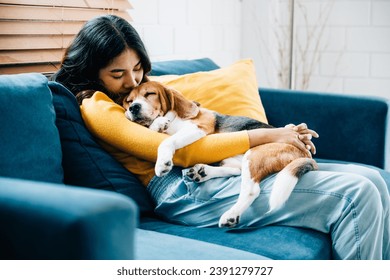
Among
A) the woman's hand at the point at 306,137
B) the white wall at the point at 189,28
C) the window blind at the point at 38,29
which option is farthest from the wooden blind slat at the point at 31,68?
the woman's hand at the point at 306,137

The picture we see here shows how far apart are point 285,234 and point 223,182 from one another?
0.86 feet

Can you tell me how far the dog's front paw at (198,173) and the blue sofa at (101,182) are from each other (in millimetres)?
158

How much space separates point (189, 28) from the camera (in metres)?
2.98

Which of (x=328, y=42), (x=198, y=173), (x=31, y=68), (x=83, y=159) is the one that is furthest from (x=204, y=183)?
(x=328, y=42)

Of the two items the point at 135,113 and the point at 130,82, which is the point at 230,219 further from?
the point at 130,82

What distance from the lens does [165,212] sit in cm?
161

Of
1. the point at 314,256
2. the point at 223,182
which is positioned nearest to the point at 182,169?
the point at 223,182

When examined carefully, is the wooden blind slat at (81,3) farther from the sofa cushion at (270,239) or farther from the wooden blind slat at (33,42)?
the sofa cushion at (270,239)

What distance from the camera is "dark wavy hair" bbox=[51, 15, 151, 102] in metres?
1.69

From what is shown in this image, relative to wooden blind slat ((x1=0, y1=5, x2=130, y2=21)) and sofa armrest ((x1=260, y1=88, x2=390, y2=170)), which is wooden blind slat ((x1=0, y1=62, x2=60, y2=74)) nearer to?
wooden blind slat ((x1=0, y1=5, x2=130, y2=21))

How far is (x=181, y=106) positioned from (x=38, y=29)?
0.64 metres

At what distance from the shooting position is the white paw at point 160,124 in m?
1.69

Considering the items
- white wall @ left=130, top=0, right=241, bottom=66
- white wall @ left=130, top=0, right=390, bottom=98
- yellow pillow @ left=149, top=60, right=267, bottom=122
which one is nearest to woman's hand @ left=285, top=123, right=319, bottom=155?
yellow pillow @ left=149, top=60, right=267, bottom=122
